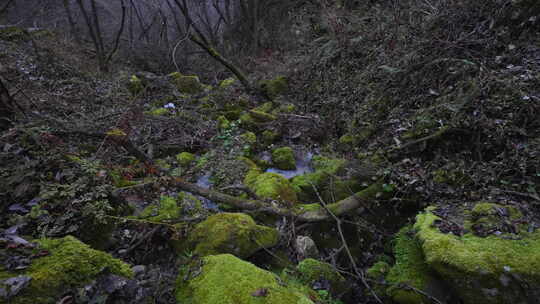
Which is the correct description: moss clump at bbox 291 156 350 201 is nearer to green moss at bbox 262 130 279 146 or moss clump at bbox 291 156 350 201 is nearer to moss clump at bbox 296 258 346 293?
moss clump at bbox 296 258 346 293

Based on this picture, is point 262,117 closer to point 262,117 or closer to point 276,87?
point 262,117

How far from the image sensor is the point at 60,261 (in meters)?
1.45

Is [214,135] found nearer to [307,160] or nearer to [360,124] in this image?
[307,160]

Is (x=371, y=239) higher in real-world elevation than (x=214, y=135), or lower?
lower

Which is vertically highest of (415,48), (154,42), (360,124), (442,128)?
(154,42)

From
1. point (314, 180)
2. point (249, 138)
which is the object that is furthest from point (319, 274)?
point (249, 138)

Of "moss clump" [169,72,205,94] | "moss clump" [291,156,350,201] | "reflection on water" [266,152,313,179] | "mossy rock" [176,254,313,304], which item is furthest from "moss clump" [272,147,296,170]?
"moss clump" [169,72,205,94]

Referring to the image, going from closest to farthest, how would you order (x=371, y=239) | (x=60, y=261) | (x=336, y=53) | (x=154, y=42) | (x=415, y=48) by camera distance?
(x=60, y=261), (x=371, y=239), (x=415, y=48), (x=336, y=53), (x=154, y=42)

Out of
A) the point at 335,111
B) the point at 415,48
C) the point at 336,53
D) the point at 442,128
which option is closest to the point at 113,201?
the point at 442,128

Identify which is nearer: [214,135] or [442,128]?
[442,128]

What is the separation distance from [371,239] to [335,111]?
3.72 metres

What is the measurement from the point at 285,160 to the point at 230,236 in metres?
2.67

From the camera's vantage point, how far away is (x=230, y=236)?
8.48 ft

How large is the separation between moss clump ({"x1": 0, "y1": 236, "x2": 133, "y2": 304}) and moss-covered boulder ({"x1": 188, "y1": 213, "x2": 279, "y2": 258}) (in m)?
0.95
